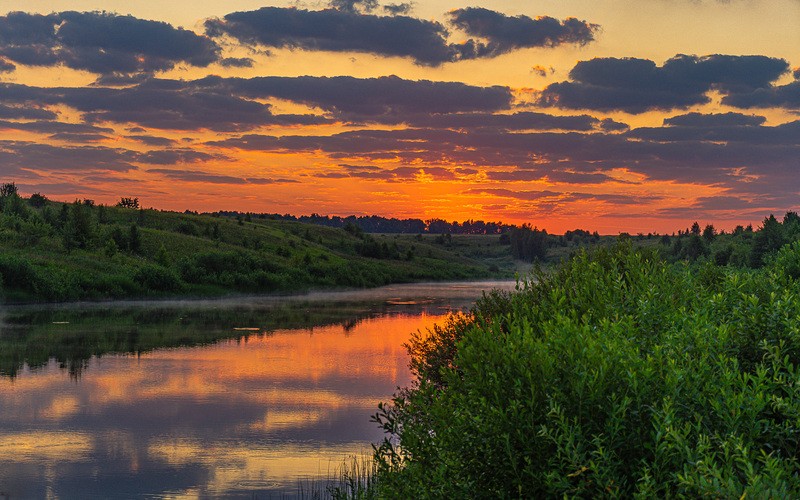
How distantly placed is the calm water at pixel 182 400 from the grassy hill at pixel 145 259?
10937mm

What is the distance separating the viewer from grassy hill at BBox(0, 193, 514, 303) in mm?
74188

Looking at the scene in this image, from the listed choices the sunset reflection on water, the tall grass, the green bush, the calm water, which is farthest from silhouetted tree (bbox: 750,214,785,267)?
the green bush

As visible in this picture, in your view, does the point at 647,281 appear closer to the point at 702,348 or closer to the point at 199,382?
the point at 702,348

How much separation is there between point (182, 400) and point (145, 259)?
67.0m

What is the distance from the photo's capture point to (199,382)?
3553 cm

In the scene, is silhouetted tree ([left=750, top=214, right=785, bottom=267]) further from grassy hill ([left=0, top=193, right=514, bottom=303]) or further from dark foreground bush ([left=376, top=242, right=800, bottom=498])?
dark foreground bush ([left=376, top=242, right=800, bottom=498])

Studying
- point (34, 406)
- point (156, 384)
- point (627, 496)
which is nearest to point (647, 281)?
point (627, 496)

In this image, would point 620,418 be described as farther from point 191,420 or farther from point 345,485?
point 191,420

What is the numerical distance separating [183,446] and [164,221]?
124m

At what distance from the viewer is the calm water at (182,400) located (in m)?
20.5

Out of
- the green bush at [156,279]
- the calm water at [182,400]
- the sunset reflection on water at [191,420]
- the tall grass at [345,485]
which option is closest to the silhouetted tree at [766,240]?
the calm water at [182,400]

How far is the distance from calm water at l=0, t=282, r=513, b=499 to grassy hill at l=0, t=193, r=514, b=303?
10937 millimetres

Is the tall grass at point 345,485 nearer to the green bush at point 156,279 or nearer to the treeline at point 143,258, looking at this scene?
the treeline at point 143,258

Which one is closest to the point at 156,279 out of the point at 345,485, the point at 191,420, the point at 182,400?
the point at 182,400
